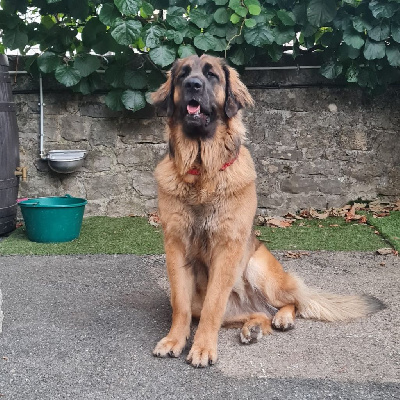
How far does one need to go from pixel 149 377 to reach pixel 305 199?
4277 mm

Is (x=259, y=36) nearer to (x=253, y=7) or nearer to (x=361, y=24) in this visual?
(x=253, y=7)

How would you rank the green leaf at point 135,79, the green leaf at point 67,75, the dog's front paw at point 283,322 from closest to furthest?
1. the dog's front paw at point 283,322
2. the green leaf at point 67,75
3. the green leaf at point 135,79

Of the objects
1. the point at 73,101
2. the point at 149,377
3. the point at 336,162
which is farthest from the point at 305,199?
the point at 149,377

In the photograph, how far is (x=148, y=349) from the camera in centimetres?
290

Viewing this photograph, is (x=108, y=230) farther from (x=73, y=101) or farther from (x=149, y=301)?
(x=149, y=301)

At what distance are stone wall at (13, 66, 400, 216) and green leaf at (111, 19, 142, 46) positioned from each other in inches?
34.2

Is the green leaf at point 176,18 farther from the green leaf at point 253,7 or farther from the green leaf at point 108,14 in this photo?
the green leaf at point 253,7

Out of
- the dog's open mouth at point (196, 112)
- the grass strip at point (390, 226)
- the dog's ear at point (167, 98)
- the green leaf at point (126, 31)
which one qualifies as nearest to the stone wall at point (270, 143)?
the grass strip at point (390, 226)

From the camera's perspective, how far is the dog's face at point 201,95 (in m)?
3.04

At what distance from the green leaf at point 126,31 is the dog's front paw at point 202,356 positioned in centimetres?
379

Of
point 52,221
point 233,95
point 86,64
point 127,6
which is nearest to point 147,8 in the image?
point 127,6

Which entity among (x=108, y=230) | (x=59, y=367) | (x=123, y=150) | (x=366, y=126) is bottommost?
(x=108, y=230)

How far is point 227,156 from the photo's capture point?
315cm

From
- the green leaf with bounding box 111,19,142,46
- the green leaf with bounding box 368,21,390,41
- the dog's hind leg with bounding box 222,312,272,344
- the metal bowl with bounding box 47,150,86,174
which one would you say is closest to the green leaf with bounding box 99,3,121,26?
the green leaf with bounding box 111,19,142,46
